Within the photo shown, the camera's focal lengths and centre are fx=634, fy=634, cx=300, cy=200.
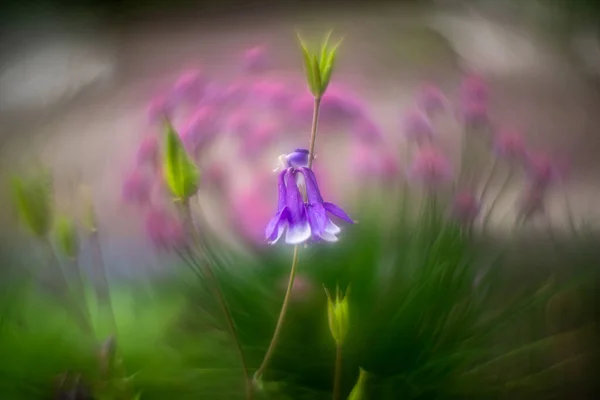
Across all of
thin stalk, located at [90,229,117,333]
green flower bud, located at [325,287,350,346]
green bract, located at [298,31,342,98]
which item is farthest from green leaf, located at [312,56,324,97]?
thin stalk, located at [90,229,117,333]

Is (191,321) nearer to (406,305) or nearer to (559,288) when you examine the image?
(406,305)

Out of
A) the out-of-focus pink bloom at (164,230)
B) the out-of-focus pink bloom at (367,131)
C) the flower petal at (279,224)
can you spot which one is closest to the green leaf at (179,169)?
the flower petal at (279,224)

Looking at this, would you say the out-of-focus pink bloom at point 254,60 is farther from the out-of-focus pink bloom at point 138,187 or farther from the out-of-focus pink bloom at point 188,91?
the out-of-focus pink bloom at point 138,187

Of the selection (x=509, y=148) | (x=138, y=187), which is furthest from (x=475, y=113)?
(x=138, y=187)

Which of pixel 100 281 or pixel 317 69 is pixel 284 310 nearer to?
pixel 317 69

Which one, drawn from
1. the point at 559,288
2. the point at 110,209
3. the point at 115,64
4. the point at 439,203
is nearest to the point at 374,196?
the point at 439,203

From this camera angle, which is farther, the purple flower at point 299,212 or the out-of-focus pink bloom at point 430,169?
the out-of-focus pink bloom at point 430,169
